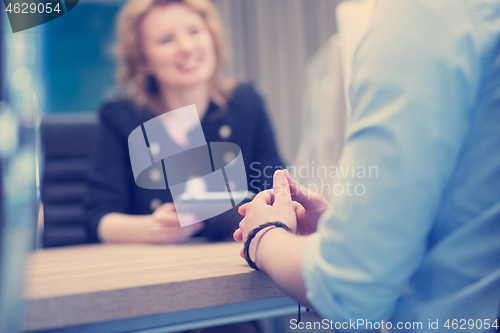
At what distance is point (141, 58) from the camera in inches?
48.6

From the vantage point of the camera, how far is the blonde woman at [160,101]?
43.3 inches

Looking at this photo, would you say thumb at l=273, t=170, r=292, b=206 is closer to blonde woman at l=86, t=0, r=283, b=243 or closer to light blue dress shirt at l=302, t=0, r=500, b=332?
light blue dress shirt at l=302, t=0, r=500, b=332

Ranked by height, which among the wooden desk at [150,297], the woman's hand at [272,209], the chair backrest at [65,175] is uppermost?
the woman's hand at [272,209]

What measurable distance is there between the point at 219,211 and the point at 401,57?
490 millimetres

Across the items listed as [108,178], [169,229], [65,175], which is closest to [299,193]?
[169,229]

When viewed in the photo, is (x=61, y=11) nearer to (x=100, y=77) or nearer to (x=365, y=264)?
(x=365, y=264)

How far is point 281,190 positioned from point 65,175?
129cm

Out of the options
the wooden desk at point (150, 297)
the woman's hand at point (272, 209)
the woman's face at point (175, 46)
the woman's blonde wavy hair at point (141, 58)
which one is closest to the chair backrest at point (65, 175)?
the woman's blonde wavy hair at point (141, 58)

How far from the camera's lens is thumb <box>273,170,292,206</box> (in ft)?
1.56

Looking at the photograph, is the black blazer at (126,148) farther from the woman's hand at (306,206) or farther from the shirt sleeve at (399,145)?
the shirt sleeve at (399,145)

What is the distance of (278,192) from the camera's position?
19.0 inches

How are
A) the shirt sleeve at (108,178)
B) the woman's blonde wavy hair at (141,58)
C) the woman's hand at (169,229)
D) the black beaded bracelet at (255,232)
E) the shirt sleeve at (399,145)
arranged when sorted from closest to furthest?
the shirt sleeve at (399,145) < the black beaded bracelet at (255,232) < the woman's hand at (169,229) < the shirt sleeve at (108,178) < the woman's blonde wavy hair at (141,58)

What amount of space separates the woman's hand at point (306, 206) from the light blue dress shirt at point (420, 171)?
0.12 meters

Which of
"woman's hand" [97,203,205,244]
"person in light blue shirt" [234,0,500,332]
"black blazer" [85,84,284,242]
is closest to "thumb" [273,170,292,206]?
"person in light blue shirt" [234,0,500,332]
